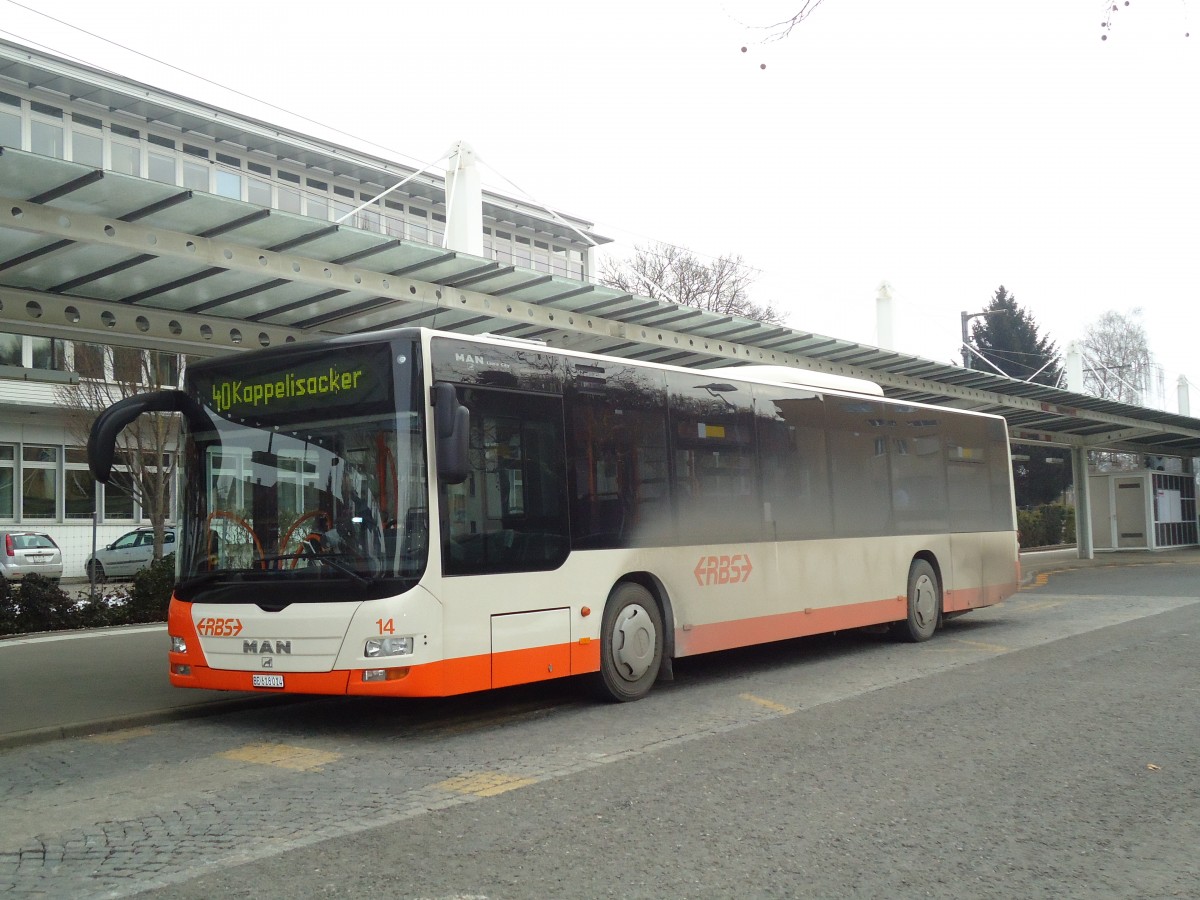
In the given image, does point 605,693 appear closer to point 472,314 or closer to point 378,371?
point 378,371

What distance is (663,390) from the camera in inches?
414

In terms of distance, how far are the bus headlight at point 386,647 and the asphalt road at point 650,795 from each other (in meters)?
0.67

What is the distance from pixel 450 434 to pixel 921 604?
8.50 meters

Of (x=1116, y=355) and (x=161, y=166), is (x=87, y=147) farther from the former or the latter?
(x=1116, y=355)

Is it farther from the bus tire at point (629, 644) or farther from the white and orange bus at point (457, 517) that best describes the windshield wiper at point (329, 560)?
the bus tire at point (629, 644)

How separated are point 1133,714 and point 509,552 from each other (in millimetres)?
4968

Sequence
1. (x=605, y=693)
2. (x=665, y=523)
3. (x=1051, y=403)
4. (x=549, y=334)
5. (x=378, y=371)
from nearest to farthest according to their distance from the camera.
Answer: (x=378, y=371) → (x=605, y=693) → (x=665, y=523) → (x=549, y=334) → (x=1051, y=403)

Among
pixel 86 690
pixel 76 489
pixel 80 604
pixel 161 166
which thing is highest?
pixel 161 166

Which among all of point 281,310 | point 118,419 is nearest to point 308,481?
point 118,419

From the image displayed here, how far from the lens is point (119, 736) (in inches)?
341

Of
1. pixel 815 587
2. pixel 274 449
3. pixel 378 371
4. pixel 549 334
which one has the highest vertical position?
pixel 549 334

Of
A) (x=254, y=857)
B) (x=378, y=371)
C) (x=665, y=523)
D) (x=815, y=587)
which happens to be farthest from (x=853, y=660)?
(x=254, y=857)

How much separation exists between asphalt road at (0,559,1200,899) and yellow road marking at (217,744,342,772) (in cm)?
4

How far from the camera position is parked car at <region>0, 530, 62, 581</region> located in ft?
91.4
